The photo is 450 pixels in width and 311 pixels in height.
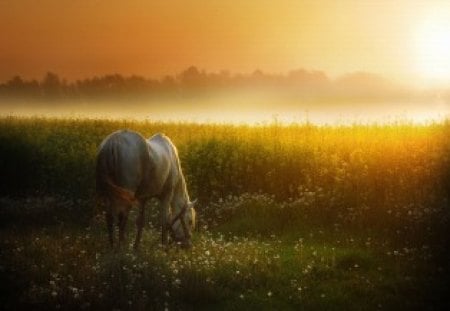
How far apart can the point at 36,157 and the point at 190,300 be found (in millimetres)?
16897

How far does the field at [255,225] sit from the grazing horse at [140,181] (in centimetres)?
65

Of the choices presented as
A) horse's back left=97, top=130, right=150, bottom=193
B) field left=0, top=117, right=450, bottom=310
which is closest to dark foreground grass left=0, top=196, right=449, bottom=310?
field left=0, top=117, right=450, bottom=310

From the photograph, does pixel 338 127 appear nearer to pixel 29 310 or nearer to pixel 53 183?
pixel 53 183

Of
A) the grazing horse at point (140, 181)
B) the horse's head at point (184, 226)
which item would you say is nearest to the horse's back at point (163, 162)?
the grazing horse at point (140, 181)

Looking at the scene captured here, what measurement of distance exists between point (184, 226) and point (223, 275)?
119 inches

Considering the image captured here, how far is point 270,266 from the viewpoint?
13.6 meters

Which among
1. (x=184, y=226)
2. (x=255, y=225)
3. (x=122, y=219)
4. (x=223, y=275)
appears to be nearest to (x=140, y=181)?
(x=122, y=219)

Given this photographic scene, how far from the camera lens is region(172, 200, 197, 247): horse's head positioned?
50.5 ft

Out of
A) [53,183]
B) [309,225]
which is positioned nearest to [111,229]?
[309,225]

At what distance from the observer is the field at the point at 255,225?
1181 centimetres

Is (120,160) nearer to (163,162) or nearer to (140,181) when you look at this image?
(140,181)

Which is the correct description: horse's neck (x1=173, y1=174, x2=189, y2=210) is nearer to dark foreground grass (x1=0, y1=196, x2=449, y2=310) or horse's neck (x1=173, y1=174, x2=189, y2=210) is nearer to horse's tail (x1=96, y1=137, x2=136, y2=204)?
dark foreground grass (x1=0, y1=196, x2=449, y2=310)

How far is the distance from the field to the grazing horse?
25.5 inches

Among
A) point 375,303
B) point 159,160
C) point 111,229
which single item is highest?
point 159,160
